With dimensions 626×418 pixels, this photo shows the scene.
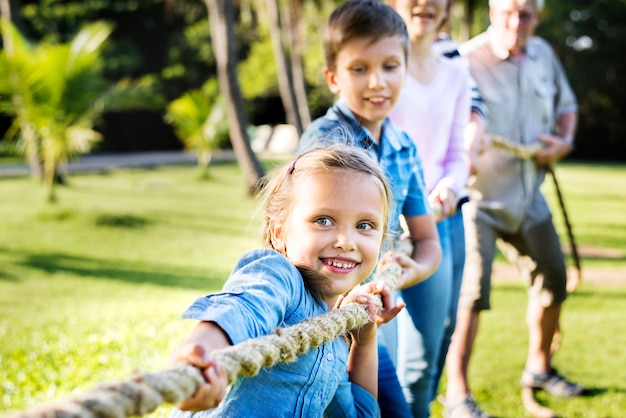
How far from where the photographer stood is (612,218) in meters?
12.3

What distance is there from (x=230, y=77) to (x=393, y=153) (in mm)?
10624

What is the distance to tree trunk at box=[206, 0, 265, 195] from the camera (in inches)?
480

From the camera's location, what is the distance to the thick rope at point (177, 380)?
94 cm

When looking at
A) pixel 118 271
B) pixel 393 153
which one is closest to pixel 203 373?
pixel 393 153

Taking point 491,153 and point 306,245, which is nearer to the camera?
point 306,245

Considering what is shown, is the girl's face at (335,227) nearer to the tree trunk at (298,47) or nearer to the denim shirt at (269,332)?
the denim shirt at (269,332)

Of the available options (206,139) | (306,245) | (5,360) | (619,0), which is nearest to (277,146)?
(206,139)

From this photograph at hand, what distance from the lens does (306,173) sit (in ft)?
5.61

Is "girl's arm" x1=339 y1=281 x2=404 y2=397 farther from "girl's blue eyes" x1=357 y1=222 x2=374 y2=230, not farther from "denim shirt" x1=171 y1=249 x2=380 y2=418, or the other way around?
"girl's blue eyes" x1=357 y1=222 x2=374 y2=230

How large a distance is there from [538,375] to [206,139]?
15.2 metres

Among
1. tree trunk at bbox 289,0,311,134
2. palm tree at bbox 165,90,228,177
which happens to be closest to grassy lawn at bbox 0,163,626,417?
palm tree at bbox 165,90,228,177

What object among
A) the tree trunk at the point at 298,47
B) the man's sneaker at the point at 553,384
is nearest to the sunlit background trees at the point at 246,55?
the tree trunk at the point at 298,47

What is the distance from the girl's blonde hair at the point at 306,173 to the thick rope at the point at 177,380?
0.33 m

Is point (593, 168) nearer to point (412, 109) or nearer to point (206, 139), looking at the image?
point (206, 139)
